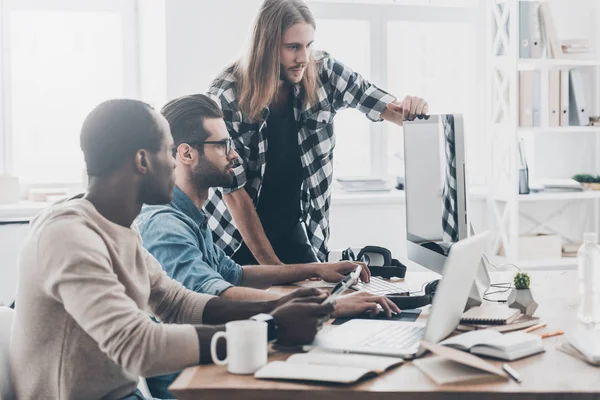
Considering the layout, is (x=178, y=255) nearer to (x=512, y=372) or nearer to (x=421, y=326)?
(x=421, y=326)

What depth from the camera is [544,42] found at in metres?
4.09

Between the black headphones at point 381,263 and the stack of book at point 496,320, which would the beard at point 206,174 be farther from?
the stack of book at point 496,320

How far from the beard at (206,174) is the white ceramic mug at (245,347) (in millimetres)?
737

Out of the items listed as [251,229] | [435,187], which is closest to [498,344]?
[435,187]

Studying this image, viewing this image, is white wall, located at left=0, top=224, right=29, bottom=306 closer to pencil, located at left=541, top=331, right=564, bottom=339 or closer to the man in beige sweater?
the man in beige sweater

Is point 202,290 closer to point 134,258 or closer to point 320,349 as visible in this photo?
point 134,258

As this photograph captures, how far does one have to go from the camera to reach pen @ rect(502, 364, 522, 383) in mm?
1275

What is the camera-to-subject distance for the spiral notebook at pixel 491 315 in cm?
167

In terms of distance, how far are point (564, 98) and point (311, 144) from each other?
1.94 m

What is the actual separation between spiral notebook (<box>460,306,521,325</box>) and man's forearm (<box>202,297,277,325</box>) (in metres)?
0.43

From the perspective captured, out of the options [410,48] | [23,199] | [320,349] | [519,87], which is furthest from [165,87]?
[320,349]

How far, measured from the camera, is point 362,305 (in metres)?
1.74

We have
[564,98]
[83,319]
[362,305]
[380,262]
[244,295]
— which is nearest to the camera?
[83,319]

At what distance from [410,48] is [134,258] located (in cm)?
313
